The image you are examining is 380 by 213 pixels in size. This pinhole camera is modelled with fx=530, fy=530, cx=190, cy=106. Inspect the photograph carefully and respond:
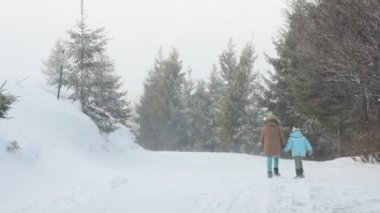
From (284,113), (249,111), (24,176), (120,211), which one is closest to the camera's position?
(120,211)

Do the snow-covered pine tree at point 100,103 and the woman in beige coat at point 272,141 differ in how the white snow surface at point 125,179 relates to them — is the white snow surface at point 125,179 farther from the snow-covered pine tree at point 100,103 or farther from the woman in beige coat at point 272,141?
the snow-covered pine tree at point 100,103

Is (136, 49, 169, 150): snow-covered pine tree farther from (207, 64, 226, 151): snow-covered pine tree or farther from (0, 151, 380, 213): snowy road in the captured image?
(0, 151, 380, 213): snowy road

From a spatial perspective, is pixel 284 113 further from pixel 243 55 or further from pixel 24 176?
pixel 24 176

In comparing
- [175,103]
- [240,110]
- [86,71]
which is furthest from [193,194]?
[175,103]

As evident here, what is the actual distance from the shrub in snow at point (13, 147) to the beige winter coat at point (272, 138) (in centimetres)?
707

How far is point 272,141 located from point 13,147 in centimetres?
737

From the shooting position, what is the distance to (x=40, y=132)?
723 inches

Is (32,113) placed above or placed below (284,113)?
below

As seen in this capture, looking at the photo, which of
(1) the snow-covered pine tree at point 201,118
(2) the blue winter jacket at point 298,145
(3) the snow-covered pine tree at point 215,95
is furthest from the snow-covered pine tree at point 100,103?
(1) the snow-covered pine tree at point 201,118

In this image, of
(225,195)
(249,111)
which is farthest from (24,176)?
(249,111)

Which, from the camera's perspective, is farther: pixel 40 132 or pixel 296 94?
pixel 296 94

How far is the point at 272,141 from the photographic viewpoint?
1570 cm

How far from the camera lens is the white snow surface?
10477 mm

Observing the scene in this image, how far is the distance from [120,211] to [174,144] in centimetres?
4801
